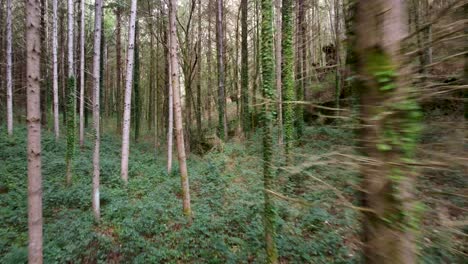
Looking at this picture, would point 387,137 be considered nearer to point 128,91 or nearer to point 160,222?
point 160,222

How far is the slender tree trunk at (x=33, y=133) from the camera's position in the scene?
329 centimetres

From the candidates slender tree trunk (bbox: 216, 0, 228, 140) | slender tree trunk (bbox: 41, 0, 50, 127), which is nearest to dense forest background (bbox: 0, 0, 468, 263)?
slender tree trunk (bbox: 216, 0, 228, 140)

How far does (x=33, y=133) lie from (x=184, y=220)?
4101 millimetres

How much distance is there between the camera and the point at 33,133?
3.34 metres

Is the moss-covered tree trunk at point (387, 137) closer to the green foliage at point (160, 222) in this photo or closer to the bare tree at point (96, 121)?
the green foliage at point (160, 222)

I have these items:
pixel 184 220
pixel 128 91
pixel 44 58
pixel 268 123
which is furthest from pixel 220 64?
pixel 44 58

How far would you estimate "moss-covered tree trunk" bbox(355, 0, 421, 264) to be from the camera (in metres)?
1.59

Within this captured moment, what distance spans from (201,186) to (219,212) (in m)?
2.33

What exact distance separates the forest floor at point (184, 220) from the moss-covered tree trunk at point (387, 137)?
188 millimetres

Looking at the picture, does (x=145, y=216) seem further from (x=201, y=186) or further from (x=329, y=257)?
(x=329, y=257)

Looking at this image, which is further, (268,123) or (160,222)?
(160,222)

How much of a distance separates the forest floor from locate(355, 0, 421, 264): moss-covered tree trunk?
19cm

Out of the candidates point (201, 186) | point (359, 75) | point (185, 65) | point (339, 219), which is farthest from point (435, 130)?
point (185, 65)

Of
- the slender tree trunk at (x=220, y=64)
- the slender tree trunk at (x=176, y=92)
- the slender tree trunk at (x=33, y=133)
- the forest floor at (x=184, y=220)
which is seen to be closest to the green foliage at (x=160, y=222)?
the forest floor at (x=184, y=220)
